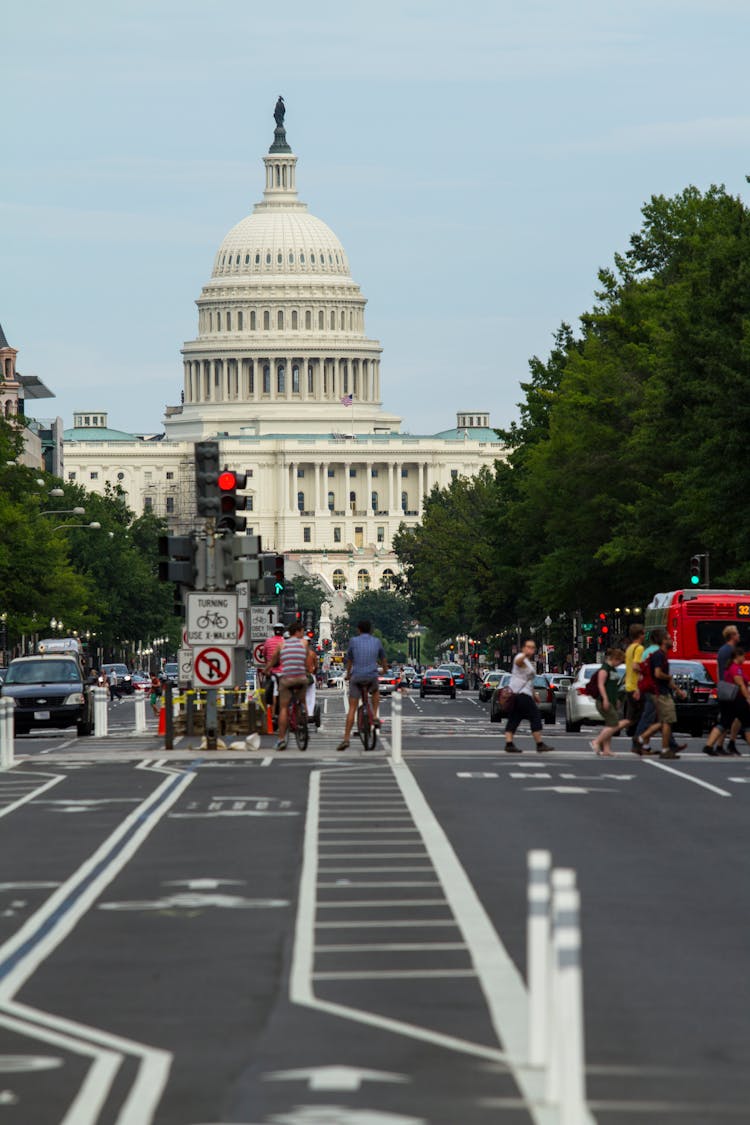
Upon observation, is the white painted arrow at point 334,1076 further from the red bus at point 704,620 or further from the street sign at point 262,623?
the street sign at point 262,623

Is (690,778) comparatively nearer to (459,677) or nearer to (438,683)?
(438,683)

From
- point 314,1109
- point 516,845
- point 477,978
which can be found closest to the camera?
point 314,1109

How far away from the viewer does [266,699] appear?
4700 centimetres

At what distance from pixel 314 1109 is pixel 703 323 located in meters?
58.4

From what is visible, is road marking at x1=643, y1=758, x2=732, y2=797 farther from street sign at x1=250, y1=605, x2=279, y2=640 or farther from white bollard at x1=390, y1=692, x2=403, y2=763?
street sign at x1=250, y1=605, x2=279, y2=640

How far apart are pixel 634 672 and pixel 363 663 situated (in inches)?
162

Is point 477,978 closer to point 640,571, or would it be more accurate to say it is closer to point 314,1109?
point 314,1109

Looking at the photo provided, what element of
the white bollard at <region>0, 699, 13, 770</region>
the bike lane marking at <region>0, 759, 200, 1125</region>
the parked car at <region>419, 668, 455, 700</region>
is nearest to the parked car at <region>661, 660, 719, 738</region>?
the white bollard at <region>0, 699, 13, 770</region>

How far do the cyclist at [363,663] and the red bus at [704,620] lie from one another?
57.8 feet

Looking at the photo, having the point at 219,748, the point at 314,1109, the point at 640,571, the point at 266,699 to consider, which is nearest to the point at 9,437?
the point at 640,571

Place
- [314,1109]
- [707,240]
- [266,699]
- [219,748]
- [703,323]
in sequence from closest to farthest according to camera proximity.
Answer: [314,1109] → [219,748] → [266,699] → [703,323] → [707,240]

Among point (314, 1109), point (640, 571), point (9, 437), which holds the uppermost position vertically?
point (9, 437)

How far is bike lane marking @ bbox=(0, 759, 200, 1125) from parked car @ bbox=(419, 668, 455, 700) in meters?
88.7

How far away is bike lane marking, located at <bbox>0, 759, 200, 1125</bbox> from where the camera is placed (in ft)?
33.6
